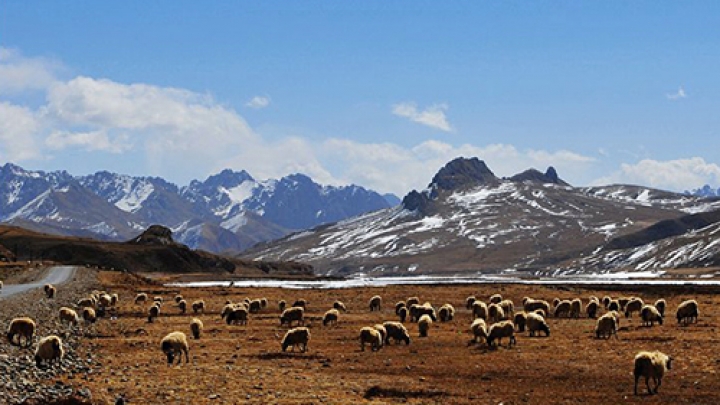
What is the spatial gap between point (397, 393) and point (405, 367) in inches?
233

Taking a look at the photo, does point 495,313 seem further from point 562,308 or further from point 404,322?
point 562,308

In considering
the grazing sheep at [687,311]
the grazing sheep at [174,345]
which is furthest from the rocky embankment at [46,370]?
the grazing sheep at [687,311]

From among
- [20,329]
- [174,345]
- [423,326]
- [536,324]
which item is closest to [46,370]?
[174,345]

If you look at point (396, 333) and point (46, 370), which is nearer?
point (46, 370)

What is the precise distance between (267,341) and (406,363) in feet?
33.3

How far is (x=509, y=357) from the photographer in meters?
32.0

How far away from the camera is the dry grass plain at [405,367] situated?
Answer: 22859 millimetres

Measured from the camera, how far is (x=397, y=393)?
23.8 meters

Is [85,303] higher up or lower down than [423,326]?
higher up

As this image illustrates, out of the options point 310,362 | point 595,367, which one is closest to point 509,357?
point 595,367

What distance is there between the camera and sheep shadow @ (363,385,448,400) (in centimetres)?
2338

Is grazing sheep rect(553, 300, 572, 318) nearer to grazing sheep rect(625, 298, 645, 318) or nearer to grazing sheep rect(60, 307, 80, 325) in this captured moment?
grazing sheep rect(625, 298, 645, 318)

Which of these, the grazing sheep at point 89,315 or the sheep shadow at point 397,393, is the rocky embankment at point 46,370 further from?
the sheep shadow at point 397,393

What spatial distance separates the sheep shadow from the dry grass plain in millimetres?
32
